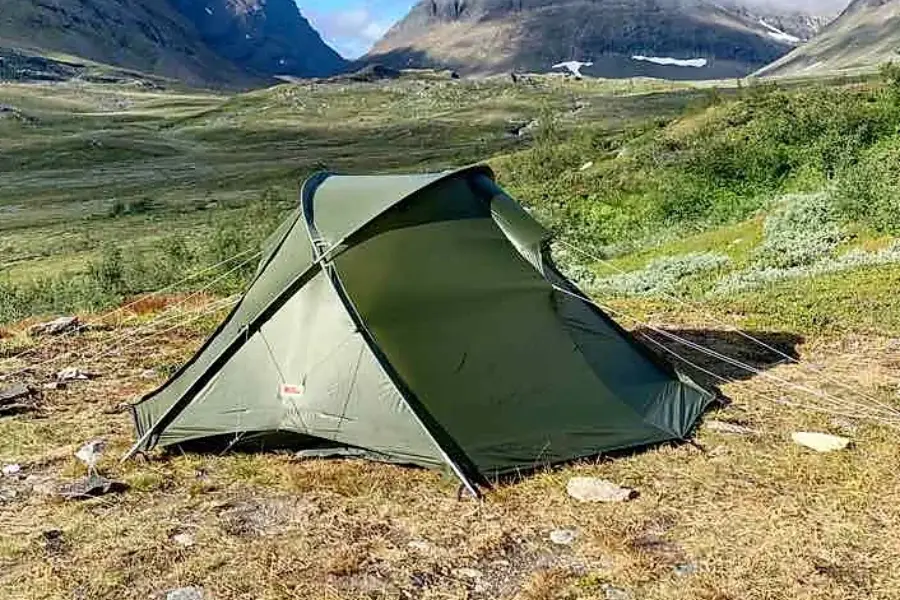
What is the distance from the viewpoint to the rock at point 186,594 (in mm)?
6367

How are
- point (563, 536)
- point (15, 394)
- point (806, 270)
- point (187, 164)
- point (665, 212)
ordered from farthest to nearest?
point (187, 164) < point (665, 212) < point (806, 270) < point (15, 394) < point (563, 536)

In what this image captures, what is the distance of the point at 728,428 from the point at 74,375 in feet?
29.1

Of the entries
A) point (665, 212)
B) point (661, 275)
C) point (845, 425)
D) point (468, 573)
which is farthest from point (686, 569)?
point (665, 212)

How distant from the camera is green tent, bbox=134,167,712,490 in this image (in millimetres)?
8734

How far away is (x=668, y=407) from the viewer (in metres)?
9.77

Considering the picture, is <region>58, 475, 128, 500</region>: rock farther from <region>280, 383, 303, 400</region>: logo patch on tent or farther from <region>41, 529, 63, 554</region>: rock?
<region>280, 383, 303, 400</region>: logo patch on tent

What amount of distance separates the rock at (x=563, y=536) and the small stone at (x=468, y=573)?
0.79 metres

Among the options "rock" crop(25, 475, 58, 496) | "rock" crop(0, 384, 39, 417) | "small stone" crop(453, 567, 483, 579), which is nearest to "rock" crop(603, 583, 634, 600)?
"small stone" crop(453, 567, 483, 579)

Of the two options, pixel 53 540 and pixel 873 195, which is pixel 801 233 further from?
pixel 53 540

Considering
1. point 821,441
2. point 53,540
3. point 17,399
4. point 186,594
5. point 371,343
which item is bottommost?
point 821,441

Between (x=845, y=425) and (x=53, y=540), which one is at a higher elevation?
(x=53, y=540)

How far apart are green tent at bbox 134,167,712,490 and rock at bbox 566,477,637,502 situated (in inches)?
23.3

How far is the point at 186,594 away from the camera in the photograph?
6.41 meters

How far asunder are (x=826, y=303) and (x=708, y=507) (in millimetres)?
8878
